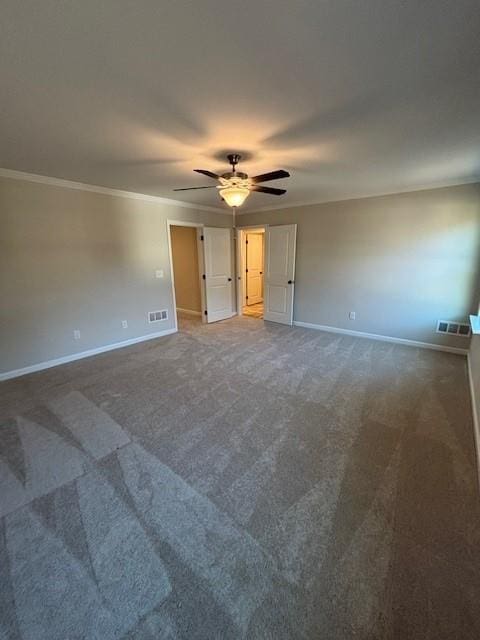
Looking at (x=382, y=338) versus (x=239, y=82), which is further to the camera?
(x=382, y=338)

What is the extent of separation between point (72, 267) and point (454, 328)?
5590 millimetres

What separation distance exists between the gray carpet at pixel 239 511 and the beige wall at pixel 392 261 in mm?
1348

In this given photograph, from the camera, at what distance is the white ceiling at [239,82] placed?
105cm

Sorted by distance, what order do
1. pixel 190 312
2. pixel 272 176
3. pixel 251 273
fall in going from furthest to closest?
pixel 251 273, pixel 190 312, pixel 272 176

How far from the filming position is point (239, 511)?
1529 mm

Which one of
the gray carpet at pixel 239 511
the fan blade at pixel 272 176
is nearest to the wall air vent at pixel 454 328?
the gray carpet at pixel 239 511

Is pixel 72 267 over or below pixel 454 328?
over

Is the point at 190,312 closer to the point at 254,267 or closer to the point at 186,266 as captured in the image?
the point at 186,266

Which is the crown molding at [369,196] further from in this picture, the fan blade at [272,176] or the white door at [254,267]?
the fan blade at [272,176]

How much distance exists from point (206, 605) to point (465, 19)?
107 inches

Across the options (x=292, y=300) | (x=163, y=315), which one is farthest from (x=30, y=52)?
(x=292, y=300)

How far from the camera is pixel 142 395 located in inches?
109

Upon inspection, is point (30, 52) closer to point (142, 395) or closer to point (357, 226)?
point (142, 395)

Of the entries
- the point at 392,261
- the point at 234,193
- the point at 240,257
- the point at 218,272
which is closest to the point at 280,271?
the point at 240,257
